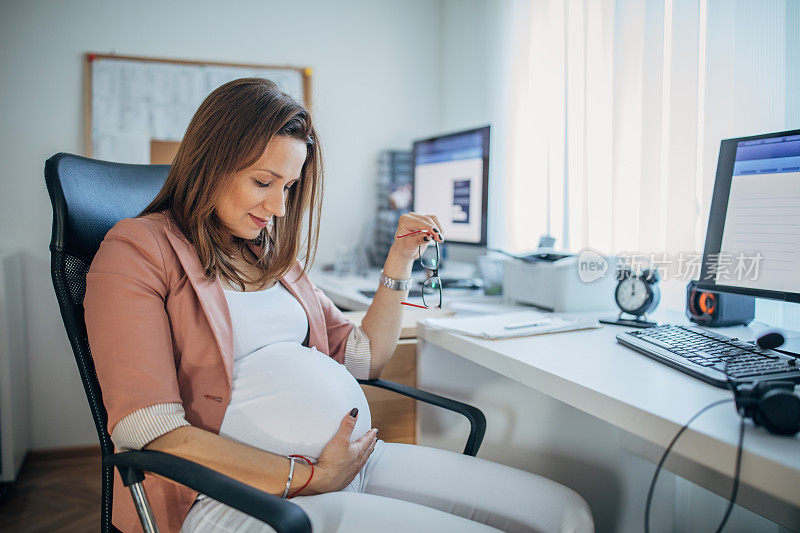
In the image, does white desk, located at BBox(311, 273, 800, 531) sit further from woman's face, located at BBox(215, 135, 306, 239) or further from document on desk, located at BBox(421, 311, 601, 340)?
woman's face, located at BBox(215, 135, 306, 239)

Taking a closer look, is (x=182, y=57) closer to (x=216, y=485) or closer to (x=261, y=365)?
(x=261, y=365)

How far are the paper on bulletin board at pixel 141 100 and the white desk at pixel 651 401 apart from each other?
1756mm

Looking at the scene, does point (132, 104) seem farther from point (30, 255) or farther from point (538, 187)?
point (538, 187)

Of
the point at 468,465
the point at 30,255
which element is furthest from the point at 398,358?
the point at 30,255

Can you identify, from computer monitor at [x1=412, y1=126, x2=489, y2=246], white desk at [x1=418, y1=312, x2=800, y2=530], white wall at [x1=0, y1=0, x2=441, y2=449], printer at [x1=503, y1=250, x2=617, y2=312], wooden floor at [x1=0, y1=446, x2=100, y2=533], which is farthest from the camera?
white wall at [x1=0, y1=0, x2=441, y2=449]

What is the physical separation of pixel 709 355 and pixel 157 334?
90 cm

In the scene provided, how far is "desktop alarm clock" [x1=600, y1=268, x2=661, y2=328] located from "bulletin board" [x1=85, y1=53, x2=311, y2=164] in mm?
1706

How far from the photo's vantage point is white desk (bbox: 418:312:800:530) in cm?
66

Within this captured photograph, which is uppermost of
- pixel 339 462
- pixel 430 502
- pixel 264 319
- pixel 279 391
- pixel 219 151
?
pixel 219 151

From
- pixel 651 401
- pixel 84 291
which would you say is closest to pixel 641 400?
pixel 651 401

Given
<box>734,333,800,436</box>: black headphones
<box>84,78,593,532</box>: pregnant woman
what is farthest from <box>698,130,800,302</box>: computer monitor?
<box>84,78,593,532</box>: pregnant woman

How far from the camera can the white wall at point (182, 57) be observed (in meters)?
2.45

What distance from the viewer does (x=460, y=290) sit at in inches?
81.6

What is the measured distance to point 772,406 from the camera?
0.70 m
